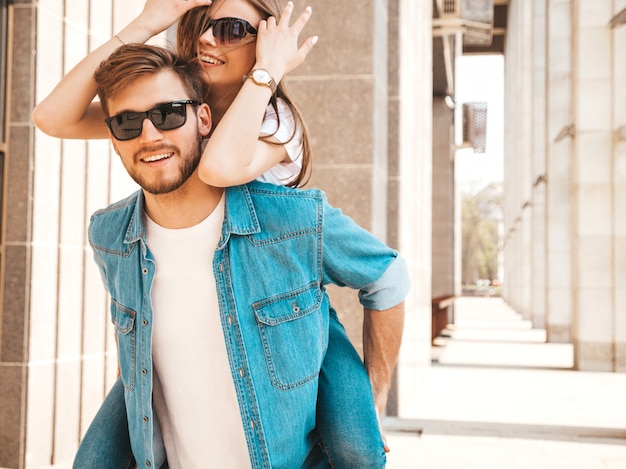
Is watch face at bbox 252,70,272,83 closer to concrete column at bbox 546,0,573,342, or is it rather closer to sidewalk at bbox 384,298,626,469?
sidewalk at bbox 384,298,626,469

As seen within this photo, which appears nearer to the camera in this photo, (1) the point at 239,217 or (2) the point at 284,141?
(1) the point at 239,217

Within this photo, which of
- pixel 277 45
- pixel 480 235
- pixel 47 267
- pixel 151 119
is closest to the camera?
pixel 151 119

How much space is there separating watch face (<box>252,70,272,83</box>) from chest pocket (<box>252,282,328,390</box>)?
1.65 feet

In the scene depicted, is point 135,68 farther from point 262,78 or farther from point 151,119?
point 262,78

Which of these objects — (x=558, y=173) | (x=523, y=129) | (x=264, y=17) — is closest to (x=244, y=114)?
(x=264, y=17)

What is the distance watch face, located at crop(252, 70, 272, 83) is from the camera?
201 centimetres

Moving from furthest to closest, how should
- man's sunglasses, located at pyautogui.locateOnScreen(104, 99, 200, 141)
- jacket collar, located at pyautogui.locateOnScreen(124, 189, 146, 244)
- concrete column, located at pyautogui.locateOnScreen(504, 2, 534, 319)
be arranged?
1. concrete column, located at pyautogui.locateOnScreen(504, 2, 534, 319)
2. jacket collar, located at pyautogui.locateOnScreen(124, 189, 146, 244)
3. man's sunglasses, located at pyautogui.locateOnScreen(104, 99, 200, 141)

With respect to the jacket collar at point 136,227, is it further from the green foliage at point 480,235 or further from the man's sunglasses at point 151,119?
the green foliage at point 480,235

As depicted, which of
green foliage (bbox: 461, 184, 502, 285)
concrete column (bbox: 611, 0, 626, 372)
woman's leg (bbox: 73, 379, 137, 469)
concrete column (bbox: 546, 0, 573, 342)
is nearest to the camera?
woman's leg (bbox: 73, 379, 137, 469)

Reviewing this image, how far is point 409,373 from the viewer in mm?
9227

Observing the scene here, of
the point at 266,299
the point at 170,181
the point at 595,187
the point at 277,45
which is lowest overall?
the point at 266,299

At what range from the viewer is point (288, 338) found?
196 centimetres

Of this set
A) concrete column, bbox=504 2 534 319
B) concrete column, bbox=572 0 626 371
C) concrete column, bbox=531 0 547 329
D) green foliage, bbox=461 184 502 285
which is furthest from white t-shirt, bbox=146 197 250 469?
green foliage, bbox=461 184 502 285

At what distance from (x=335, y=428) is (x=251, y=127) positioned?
76cm
